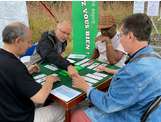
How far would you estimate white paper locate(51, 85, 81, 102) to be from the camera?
5.76 ft

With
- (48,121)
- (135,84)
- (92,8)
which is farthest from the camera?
(92,8)

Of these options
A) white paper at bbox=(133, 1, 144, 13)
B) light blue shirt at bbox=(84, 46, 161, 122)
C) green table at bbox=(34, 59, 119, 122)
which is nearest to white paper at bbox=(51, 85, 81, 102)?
green table at bbox=(34, 59, 119, 122)

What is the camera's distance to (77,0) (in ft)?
10.3

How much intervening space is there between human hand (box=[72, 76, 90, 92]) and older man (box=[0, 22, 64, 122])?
0.28 m

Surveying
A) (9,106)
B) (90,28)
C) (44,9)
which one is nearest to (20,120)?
(9,106)

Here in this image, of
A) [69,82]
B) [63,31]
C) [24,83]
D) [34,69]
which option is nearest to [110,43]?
[63,31]

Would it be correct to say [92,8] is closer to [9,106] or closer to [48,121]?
[48,121]

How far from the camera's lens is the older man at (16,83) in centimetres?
148

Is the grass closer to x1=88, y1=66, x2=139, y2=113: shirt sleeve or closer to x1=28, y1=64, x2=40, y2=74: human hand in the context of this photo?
x1=28, y1=64, x2=40, y2=74: human hand

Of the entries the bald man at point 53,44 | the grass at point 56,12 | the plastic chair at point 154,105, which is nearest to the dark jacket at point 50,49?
the bald man at point 53,44

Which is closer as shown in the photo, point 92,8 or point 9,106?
point 9,106

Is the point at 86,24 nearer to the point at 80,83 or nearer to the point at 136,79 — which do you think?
the point at 80,83

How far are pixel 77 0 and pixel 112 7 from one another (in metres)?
0.49

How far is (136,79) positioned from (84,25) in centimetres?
187
